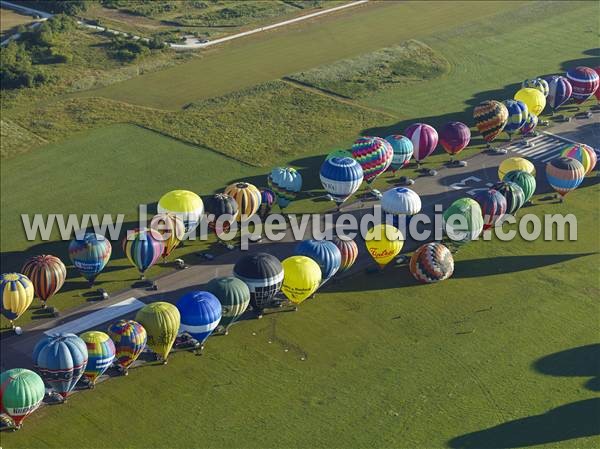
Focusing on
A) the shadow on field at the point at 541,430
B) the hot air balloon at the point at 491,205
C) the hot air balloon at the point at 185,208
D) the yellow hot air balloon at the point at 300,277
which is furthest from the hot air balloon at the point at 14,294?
the hot air balloon at the point at 491,205

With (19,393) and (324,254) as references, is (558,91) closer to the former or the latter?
(324,254)

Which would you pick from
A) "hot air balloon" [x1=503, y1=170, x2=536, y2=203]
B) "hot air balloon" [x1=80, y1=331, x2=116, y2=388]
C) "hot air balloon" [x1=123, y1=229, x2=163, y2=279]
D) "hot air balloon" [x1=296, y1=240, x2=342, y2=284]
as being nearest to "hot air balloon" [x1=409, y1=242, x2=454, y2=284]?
"hot air balloon" [x1=296, y1=240, x2=342, y2=284]

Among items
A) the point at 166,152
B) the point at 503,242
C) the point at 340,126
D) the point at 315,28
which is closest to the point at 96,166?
the point at 166,152

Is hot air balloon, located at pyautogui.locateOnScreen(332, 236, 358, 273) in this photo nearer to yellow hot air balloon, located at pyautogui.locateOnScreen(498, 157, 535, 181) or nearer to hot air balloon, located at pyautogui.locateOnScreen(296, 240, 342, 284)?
hot air balloon, located at pyautogui.locateOnScreen(296, 240, 342, 284)

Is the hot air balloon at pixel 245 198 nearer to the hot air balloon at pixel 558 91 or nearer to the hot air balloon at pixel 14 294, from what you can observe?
the hot air balloon at pixel 14 294

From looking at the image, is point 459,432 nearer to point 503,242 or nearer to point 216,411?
point 216,411

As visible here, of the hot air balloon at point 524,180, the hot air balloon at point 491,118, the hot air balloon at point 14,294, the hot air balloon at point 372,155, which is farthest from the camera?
the hot air balloon at point 491,118
